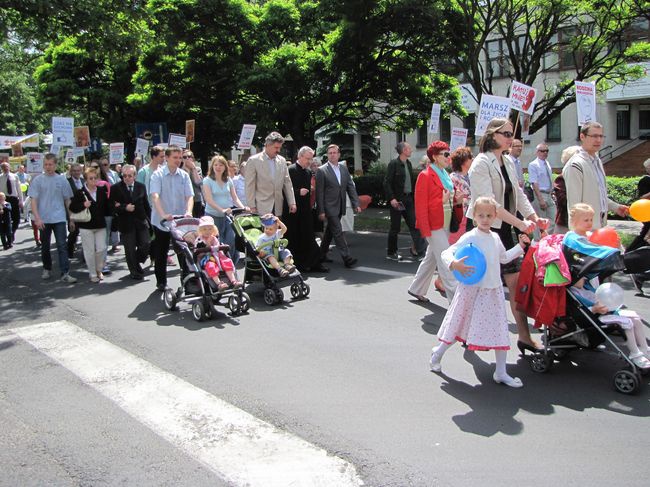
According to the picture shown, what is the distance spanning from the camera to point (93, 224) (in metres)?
10.2

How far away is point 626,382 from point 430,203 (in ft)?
10.5

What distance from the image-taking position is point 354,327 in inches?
273

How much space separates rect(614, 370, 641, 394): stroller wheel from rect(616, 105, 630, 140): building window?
33.6 metres

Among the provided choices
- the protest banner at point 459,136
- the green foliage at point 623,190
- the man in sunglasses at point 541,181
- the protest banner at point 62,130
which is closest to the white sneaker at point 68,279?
the protest banner at point 62,130

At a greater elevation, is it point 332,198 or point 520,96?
point 520,96

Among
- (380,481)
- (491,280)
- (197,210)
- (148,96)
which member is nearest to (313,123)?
(148,96)

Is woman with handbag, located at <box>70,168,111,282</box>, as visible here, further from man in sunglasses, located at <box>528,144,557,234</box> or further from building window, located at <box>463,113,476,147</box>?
building window, located at <box>463,113,476,147</box>

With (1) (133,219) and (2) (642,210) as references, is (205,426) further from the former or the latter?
(1) (133,219)

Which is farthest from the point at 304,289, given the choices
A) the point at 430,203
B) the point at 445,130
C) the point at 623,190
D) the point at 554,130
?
the point at 445,130

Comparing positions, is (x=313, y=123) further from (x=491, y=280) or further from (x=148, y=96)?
(x=491, y=280)

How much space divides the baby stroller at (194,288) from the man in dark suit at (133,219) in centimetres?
229

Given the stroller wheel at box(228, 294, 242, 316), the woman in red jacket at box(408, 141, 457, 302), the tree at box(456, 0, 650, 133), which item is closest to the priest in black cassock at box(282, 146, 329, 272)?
the stroller wheel at box(228, 294, 242, 316)

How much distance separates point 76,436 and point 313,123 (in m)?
18.0

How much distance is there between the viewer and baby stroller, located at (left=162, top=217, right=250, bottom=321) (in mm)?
7422
